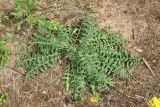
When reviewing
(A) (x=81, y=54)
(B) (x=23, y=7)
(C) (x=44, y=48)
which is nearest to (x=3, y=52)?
(C) (x=44, y=48)

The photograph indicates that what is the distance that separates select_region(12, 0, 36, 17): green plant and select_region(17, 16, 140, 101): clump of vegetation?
196 millimetres

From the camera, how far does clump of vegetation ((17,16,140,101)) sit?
4328 millimetres

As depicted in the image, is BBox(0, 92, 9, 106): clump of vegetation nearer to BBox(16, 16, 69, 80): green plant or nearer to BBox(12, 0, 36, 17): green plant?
BBox(16, 16, 69, 80): green plant

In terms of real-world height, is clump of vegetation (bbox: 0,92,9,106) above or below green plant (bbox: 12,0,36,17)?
below

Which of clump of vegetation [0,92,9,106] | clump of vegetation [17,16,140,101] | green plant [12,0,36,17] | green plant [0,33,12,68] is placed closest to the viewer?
clump of vegetation [17,16,140,101]

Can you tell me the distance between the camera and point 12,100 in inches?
174

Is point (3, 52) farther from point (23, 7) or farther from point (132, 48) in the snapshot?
point (132, 48)

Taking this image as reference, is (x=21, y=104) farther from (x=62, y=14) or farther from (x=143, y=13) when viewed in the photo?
(x=143, y=13)

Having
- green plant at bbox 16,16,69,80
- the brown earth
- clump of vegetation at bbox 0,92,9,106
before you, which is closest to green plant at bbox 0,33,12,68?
the brown earth

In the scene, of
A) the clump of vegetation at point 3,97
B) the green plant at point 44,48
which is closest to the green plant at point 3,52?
the green plant at point 44,48

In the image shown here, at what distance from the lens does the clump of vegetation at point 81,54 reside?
14.2 ft

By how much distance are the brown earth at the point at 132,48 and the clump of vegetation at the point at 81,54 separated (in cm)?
10

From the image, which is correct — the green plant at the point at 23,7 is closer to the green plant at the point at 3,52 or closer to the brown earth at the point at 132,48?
the brown earth at the point at 132,48

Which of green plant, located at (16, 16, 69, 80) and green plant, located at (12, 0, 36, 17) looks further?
green plant, located at (12, 0, 36, 17)
